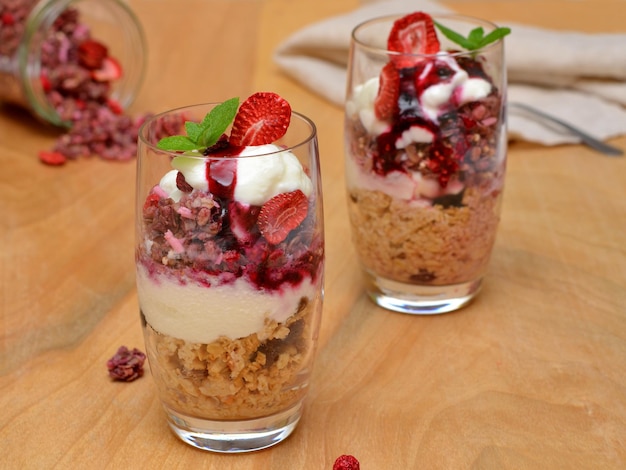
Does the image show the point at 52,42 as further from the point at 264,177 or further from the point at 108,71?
the point at 264,177

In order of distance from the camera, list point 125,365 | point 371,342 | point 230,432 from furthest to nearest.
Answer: point 371,342 < point 125,365 < point 230,432

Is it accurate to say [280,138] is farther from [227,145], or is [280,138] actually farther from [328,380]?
[328,380]

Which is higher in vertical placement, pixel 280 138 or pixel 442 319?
pixel 280 138

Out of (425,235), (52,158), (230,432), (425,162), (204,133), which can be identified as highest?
(204,133)

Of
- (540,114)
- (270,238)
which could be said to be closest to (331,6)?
(540,114)

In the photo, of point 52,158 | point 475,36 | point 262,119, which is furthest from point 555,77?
point 262,119

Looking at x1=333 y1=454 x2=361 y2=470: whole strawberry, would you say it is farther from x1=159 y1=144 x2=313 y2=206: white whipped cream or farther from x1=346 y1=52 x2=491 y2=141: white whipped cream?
x1=346 y1=52 x2=491 y2=141: white whipped cream
